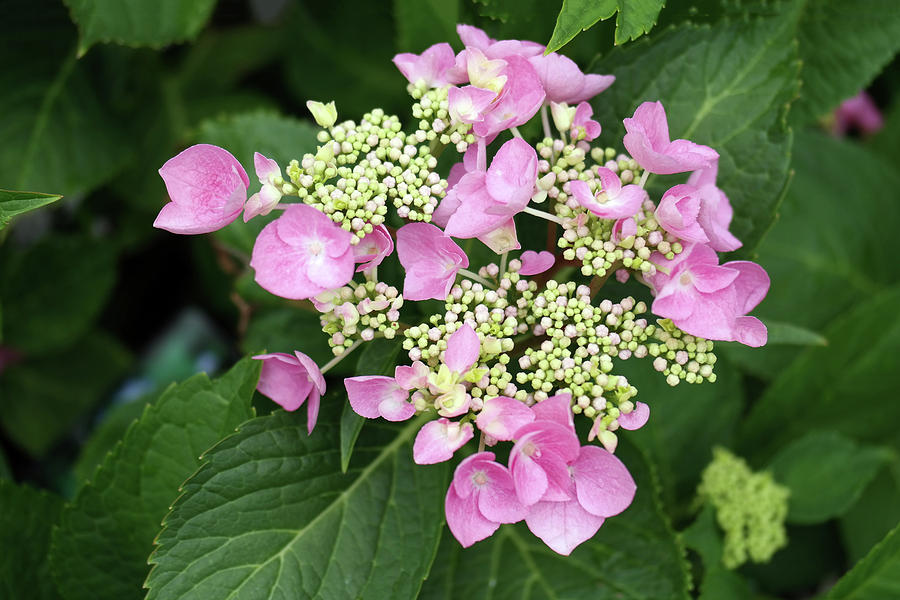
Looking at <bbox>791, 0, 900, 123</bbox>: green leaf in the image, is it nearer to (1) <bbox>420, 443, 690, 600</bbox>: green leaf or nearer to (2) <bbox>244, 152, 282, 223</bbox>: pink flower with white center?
(1) <bbox>420, 443, 690, 600</bbox>: green leaf

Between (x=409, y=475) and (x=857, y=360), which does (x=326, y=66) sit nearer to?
(x=409, y=475)

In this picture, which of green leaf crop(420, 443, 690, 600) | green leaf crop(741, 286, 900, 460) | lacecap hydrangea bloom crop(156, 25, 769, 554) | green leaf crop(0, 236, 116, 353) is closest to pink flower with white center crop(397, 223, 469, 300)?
lacecap hydrangea bloom crop(156, 25, 769, 554)

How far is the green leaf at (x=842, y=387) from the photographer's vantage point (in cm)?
126

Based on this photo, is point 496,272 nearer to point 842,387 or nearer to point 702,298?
point 702,298

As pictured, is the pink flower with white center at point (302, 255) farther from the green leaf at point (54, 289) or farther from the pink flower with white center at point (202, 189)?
the green leaf at point (54, 289)

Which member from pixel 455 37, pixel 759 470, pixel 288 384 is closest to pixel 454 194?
pixel 288 384

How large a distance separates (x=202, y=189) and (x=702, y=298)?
17.9 inches

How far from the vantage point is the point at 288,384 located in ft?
2.61

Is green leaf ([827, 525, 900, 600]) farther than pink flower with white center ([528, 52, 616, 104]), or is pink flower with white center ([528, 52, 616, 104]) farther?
green leaf ([827, 525, 900, 600])

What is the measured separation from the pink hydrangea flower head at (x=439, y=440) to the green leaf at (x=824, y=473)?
70 centimetres

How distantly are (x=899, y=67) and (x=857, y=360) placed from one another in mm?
751

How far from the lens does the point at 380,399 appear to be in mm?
700

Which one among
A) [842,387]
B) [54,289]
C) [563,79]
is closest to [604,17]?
[563,79]

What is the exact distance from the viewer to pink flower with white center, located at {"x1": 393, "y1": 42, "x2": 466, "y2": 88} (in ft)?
2.53
